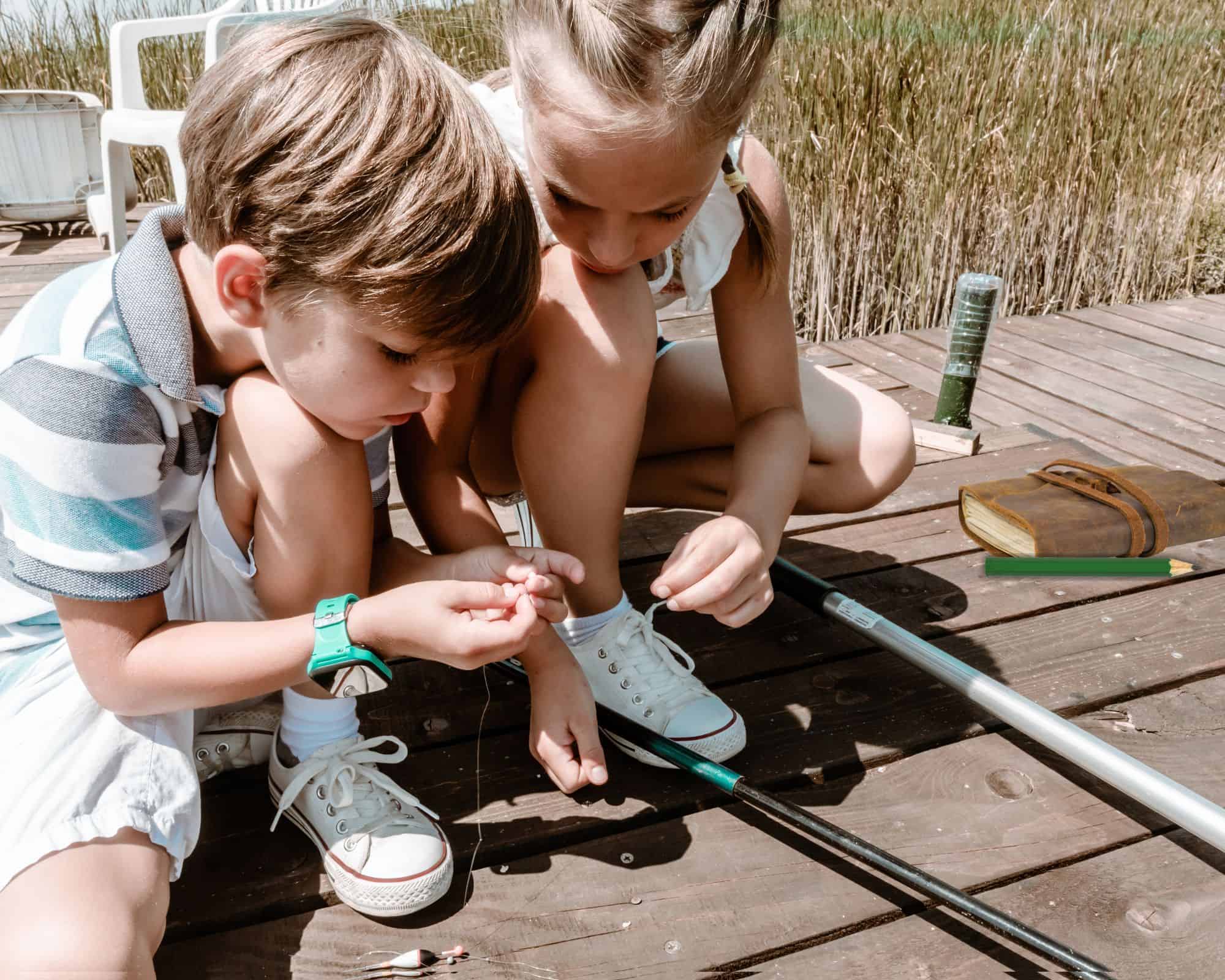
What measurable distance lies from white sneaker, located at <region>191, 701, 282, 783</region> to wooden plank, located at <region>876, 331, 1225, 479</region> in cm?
183

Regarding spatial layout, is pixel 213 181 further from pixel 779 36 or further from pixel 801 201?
pixel 801 201

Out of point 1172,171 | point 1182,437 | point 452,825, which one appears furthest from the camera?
point 1172,171

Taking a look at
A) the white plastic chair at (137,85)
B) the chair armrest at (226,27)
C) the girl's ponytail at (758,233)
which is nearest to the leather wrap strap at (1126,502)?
the girl's ponytail at (758,233)

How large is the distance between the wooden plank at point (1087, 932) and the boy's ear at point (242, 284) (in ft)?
2.27

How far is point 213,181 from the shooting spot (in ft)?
3.04

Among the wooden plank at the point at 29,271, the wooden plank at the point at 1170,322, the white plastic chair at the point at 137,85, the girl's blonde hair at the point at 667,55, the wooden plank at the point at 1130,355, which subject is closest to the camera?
the girl's blonde hair at the point at 667,55

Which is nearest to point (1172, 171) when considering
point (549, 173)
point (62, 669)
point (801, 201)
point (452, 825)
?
point (801, 201)

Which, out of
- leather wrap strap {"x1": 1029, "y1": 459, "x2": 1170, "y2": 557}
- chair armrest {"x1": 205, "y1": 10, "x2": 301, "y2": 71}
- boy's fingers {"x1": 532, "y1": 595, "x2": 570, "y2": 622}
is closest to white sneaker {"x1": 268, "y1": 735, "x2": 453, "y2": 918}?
boy's fingers {"x1": 532, "y1": 595, "x2": 570, "y2": 622}

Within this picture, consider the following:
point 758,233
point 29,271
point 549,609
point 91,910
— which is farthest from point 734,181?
point 29,271

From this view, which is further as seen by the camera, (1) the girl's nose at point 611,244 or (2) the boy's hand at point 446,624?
(1) the girl's nose at point 611,244

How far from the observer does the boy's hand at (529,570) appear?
3.51ft

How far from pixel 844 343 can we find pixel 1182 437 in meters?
0.92

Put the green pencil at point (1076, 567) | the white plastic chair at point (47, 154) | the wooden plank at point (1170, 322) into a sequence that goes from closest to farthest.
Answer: the green pencil at point (1076, 567)
the wooden plank at point (1170, 322)
the white plastic chair at point (47, 154)

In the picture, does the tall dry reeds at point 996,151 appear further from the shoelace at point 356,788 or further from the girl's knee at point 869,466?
the shoelace at point 356,788
